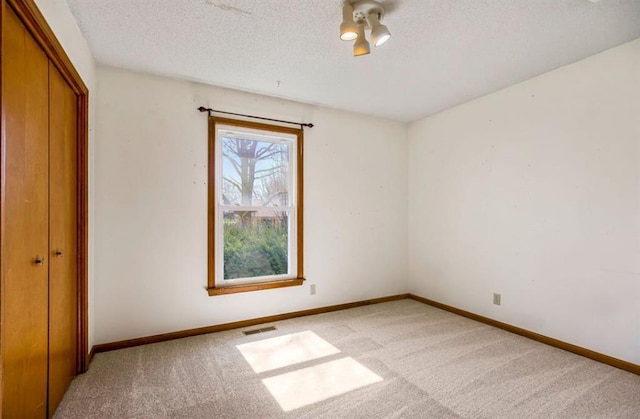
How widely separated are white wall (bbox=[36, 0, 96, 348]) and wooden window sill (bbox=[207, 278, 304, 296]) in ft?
3.27

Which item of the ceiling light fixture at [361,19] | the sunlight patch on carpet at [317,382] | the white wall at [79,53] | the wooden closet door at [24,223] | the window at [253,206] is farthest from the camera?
the window at [253,206]

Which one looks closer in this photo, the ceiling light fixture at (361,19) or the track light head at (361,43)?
the ceiling light fixture at (361,19)

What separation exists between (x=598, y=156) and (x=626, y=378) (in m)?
1.63

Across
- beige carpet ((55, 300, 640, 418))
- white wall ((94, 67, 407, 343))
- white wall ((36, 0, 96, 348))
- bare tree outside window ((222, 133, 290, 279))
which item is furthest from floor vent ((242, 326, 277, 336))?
white wall ((36, 0, 96, 348))

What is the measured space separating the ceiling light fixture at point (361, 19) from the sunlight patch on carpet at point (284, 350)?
234 centimetres

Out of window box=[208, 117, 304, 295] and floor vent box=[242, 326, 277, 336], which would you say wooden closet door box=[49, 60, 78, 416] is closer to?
window box=[208, 117, 304, 295]

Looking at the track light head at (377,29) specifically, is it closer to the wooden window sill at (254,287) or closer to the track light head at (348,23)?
the track light head at (348,23)

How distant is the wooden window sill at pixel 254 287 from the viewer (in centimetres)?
310

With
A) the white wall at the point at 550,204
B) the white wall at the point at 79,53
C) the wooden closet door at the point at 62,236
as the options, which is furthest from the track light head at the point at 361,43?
the white wall at the point at 550,204

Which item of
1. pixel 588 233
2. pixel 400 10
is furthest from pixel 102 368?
pixel 588 233

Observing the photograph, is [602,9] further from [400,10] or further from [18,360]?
[18,360]

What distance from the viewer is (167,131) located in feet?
9.64

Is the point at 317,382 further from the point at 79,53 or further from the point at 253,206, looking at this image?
the point at 79,53

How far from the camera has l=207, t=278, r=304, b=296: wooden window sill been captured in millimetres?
3098
